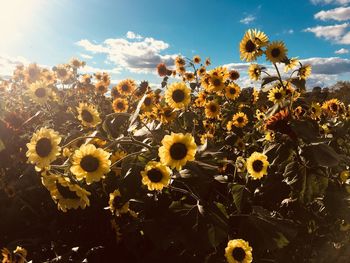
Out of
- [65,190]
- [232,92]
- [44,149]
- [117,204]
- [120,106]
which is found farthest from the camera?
[232,92]

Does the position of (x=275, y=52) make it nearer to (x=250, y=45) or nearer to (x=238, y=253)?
(x=250, y=45)

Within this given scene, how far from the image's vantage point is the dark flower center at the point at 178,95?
157 inches

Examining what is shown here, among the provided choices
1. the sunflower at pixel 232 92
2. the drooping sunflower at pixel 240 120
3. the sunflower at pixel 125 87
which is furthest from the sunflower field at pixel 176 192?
the sunflower at pixel 125 87

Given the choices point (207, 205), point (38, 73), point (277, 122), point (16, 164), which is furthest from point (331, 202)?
point (38, 73)

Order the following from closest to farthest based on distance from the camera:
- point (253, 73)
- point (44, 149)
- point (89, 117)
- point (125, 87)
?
point (44, 149), point (89, 117), point (253, 73), point (125, 87)

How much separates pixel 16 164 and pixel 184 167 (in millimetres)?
2739

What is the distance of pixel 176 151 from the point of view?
212 cm

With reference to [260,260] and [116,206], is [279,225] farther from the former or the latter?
[116,206]

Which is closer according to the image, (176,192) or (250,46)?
(176,192)

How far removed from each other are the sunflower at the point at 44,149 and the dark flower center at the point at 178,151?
2.48 feet

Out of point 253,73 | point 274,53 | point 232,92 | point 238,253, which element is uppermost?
point 274,53

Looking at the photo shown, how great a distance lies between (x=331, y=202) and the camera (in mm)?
2721

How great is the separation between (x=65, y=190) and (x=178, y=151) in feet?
2.51

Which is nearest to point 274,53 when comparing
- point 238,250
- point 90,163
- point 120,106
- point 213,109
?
point 238,250
